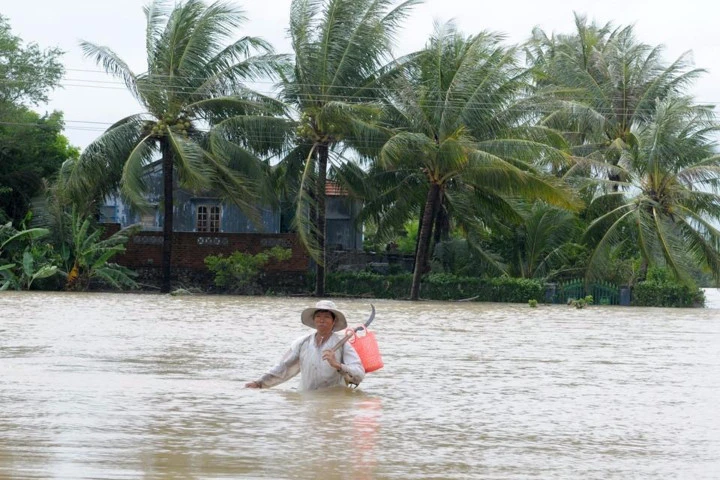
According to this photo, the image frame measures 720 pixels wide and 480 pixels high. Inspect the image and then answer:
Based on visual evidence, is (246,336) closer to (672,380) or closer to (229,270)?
(672,380)

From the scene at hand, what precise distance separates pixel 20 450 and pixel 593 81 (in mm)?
32199

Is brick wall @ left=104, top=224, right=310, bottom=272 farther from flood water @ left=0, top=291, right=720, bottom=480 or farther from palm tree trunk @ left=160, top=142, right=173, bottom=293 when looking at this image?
flood water @ left=0, top=291, right=720, bottom=480

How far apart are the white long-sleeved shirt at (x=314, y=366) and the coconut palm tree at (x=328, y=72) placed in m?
21.6

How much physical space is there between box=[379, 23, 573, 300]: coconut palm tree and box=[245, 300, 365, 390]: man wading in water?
20.3m

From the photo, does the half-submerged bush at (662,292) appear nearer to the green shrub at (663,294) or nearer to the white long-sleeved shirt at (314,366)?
the green shrub at (663,294)

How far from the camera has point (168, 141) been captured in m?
33.0

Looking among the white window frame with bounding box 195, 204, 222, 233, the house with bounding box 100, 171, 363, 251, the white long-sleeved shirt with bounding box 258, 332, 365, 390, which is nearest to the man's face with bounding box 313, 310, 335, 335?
the white long-sleeved shirt with bounding box 258, 332, 365, 390

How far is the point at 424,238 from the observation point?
32.9 meters

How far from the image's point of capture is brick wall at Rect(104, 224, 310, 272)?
116 ft

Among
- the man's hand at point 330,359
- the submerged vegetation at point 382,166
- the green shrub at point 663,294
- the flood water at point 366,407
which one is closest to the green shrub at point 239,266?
the submerged vegetation at point 382,166

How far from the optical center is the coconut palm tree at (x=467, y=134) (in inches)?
1224

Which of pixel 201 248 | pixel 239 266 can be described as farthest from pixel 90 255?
pixel 239 266

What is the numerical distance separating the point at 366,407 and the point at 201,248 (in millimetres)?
25480

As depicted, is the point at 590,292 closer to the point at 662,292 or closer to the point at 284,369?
the point at 662,292
